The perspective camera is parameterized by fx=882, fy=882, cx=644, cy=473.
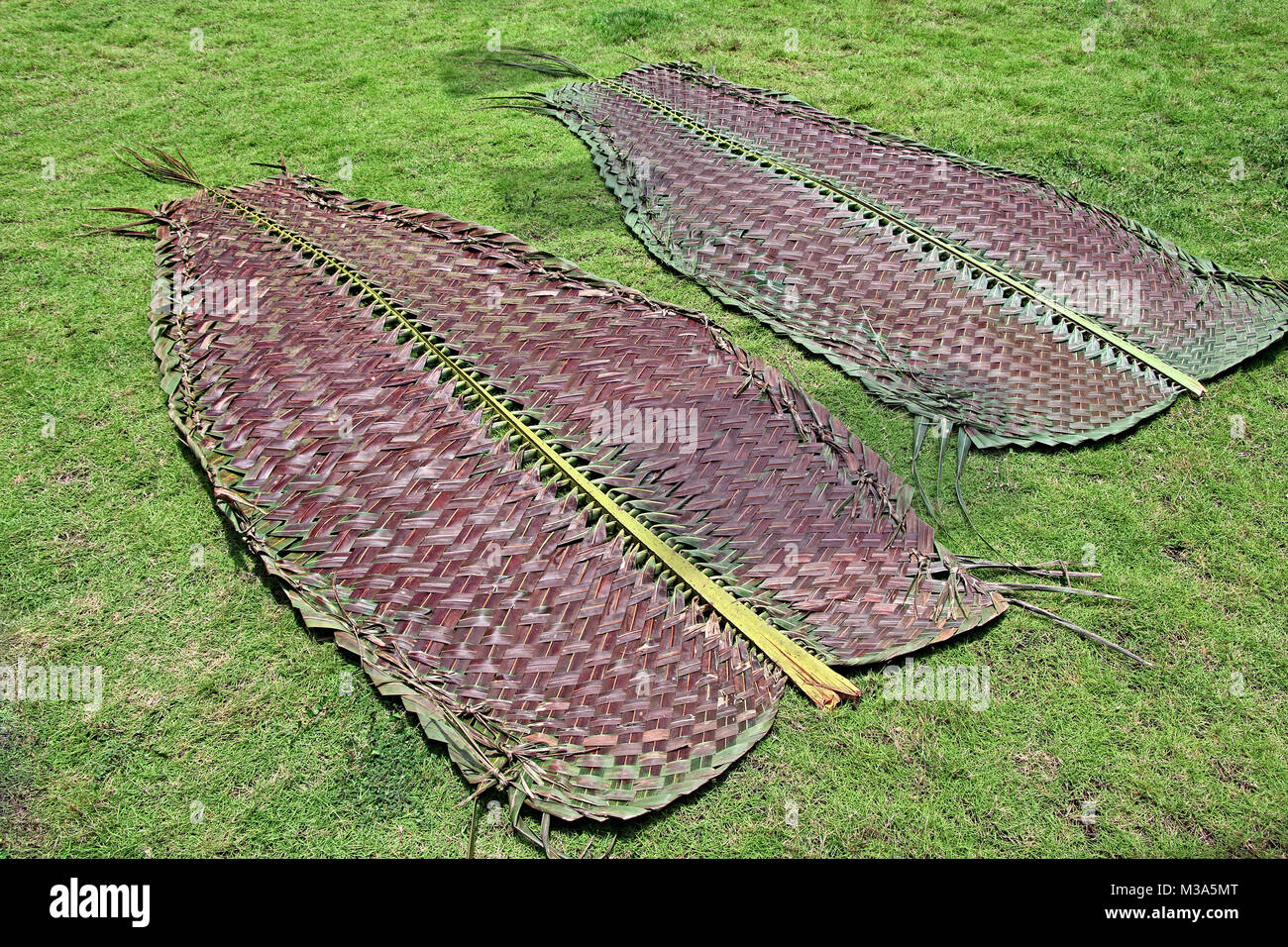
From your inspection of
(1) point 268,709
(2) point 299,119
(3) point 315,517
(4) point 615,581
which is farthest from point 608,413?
(2) point 299,119

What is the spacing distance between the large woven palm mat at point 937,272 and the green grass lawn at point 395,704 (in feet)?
0.47

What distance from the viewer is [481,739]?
229cm

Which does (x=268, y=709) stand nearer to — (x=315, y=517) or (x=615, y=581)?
(x=315, y=517)

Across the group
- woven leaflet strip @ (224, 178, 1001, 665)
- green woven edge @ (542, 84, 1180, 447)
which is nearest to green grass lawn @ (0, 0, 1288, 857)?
green woven edge @ (542, 84, 1180, 447)

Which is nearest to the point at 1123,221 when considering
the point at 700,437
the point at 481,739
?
the point at 700,437

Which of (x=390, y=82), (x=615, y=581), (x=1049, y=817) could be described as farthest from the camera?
(x=390, y=82)

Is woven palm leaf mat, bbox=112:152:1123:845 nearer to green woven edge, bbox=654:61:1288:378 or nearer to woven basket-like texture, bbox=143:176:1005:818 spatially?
woven basket-like texture, bbox=143:176:1005:818

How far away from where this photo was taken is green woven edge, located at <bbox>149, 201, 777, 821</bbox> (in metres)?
2.18

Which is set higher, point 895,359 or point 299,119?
point 299,119

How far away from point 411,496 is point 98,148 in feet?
11.5

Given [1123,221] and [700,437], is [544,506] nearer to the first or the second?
[700,437]

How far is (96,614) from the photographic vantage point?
8.84 ft

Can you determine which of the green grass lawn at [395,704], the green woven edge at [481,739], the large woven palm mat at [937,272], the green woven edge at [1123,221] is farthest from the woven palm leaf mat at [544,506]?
the green woven edge at [1123,221]

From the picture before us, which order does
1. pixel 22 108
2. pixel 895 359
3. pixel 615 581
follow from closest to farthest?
1. pixel 615 581
2. pixel 895 359
3. pixel 22 108
